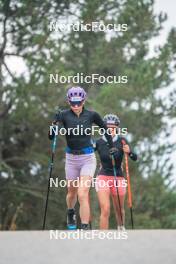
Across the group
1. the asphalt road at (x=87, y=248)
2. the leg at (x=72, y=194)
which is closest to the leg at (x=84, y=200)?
the leg at (x=72, y=194)

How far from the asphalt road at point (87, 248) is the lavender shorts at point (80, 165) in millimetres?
1764

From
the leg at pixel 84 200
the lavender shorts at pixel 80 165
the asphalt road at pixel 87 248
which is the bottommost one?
the asphalt road at pixel 87 248

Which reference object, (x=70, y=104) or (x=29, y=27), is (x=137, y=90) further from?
(x=70, y=104)

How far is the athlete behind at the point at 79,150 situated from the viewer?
6.99 m

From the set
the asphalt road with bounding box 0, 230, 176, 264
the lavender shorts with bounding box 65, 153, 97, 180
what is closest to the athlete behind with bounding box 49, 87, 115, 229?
the lavender shorts with bounding box 65, 153, 97, 180

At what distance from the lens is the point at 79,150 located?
7.08 metres

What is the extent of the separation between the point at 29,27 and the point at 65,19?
3.42m

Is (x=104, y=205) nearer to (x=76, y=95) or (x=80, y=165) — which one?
(x=80, y=165)

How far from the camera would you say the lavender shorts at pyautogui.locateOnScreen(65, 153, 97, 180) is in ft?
23.3

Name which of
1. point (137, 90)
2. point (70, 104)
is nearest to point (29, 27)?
point (137, 90)

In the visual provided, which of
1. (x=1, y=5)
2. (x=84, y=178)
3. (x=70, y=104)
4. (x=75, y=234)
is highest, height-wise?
(x=1, y=5)

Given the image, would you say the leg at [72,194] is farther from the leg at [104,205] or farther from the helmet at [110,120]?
the helmet at [110,120]

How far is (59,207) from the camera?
590 inches

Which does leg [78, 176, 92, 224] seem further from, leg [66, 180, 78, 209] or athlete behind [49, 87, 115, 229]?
leg [66, 180, 78, 209]
